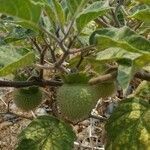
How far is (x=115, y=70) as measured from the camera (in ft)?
4.17

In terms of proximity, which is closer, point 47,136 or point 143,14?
point 143,14

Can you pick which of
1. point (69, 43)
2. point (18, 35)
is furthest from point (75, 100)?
point (18, 35)

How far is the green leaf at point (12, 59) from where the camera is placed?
101cm

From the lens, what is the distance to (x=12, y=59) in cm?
111

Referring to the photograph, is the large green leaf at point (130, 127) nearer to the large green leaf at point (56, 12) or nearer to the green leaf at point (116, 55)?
the green leaf at point (116, 55)

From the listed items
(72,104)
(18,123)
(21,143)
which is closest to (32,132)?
(21,143)

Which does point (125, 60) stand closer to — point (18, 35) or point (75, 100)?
point (75, 100)

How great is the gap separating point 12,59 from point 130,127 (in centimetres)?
36

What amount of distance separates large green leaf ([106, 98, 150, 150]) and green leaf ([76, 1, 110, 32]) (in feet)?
1.03

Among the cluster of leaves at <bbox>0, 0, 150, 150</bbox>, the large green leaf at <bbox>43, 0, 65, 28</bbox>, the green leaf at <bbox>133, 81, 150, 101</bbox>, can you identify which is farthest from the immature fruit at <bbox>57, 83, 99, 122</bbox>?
the green leaf at <bbox>133, 81, 150, 101</bbox>

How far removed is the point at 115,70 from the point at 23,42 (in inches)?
14.8

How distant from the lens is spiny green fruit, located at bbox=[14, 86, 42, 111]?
4.57 feet

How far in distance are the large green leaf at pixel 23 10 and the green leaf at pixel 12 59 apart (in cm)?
7

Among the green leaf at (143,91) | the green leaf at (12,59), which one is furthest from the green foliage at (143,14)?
the green leaf at (143,91)
